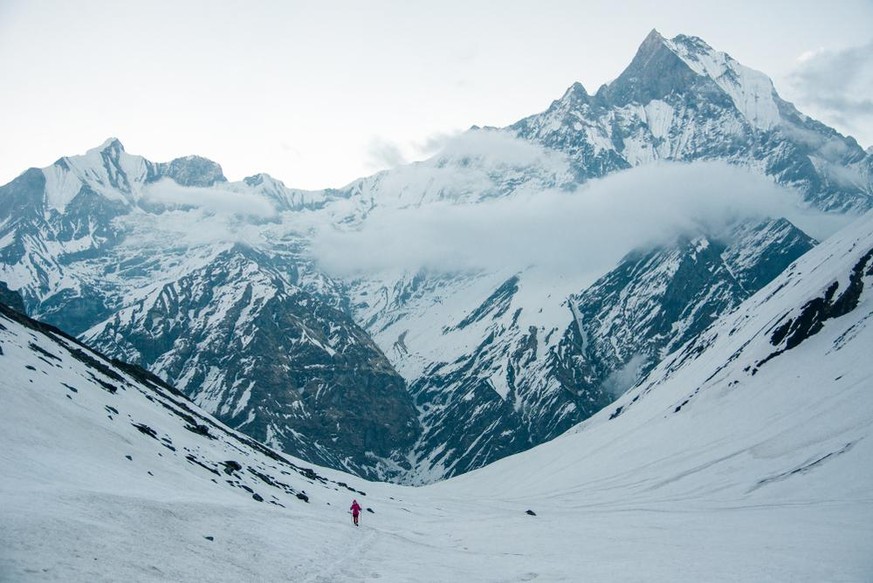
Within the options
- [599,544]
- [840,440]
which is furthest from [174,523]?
[840,440]

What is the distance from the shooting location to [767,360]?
494 ft

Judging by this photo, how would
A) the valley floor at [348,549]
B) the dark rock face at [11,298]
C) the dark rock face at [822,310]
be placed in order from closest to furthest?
the valley floor at [348,549]
the dark rock face at [822,310]
the dark rock face at [11,298]

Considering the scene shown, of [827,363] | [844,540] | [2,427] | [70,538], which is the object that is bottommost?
[827,363]

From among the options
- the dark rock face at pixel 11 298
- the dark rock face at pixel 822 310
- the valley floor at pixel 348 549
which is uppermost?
the dark rock face at pixel 11 298

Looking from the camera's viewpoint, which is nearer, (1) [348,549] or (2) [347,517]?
(1) [348,549]

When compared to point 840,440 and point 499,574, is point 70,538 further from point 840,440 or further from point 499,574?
point 840,440

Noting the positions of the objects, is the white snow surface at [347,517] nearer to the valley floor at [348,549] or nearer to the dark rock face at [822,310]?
the valley floor at [348,549]

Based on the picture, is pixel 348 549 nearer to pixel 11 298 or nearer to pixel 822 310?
pixel 822 310

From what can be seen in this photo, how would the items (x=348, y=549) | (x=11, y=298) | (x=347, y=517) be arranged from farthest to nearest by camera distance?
(x=11, y=298) < (x=347, y=517) < (x=348, y=549)

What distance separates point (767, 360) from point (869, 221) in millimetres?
81408

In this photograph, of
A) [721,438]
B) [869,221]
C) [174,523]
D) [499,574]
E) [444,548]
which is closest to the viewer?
[174,523]

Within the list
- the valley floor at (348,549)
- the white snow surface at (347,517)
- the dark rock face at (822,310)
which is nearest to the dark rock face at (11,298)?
the white snow surface at (347,517)

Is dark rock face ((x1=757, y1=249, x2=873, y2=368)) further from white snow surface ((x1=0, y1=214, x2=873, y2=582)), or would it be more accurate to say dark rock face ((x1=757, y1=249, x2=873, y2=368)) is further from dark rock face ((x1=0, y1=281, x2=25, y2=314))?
dark rock face ((x1=0, y1=281, x2=25, y2=314))

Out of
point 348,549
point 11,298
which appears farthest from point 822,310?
point 11,298
